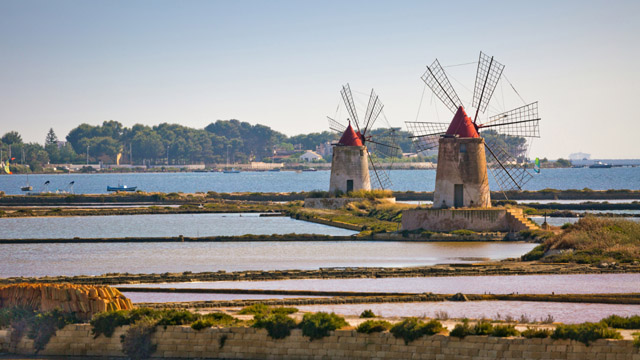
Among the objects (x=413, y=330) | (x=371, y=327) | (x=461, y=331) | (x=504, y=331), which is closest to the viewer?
(x=504, y=331)

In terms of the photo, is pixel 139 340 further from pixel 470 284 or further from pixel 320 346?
pixel 470 284

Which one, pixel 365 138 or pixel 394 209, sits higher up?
pixel 365 138

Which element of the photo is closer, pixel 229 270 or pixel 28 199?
pixel 229 270

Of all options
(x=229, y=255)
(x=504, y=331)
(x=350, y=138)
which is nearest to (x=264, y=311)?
(x=504, y=331)

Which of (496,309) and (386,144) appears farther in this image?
(386,144)

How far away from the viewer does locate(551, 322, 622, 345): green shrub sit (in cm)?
1484

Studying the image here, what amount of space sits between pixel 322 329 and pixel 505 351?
10.2ft

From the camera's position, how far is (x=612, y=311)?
21.3 m

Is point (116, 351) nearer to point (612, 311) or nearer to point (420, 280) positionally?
point (612, 311)

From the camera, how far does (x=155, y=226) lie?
56781 millimetres

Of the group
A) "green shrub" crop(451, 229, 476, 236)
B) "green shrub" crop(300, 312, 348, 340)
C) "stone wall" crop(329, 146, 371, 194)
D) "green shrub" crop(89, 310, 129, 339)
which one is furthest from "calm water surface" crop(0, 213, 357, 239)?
"green shrub" crop(300, 312, 348, 340)

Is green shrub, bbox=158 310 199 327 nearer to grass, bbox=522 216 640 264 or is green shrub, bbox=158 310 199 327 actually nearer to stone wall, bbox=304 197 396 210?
grass, bbox=522 216 640 264

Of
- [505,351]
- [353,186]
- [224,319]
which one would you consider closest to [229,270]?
[224,319]

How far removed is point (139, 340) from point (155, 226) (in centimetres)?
3996
